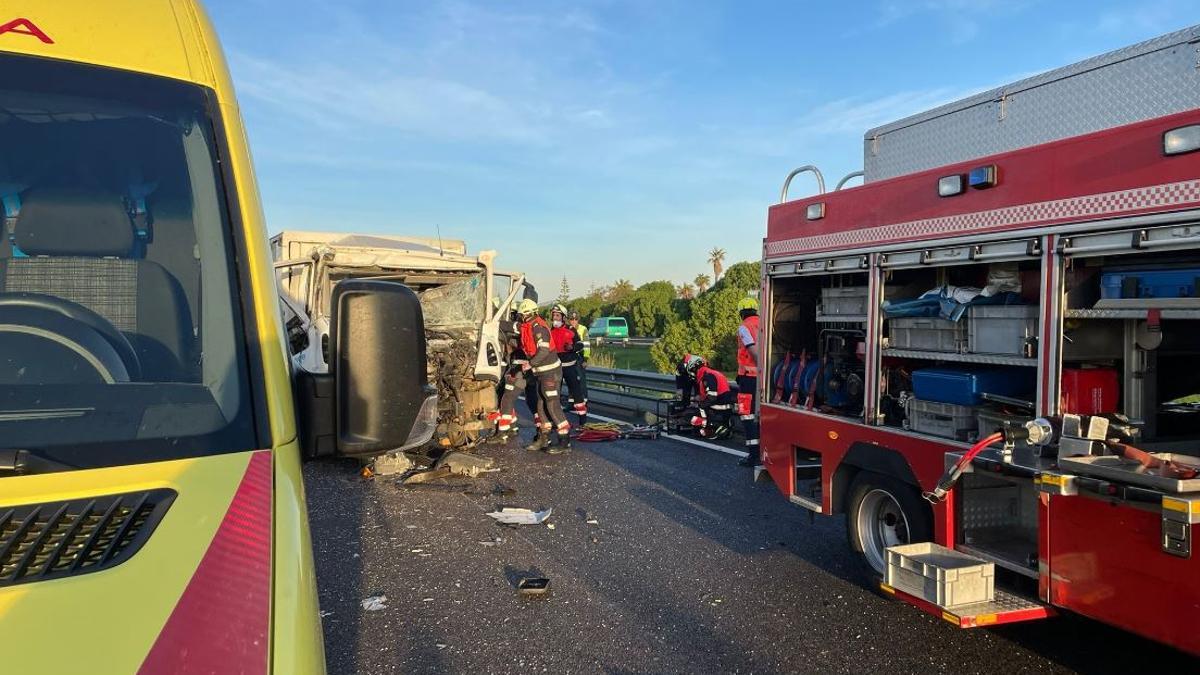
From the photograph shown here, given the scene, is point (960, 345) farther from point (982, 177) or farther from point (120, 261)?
point (120, 261)

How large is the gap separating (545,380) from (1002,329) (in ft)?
22.9

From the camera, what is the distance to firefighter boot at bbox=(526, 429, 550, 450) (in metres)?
10.8

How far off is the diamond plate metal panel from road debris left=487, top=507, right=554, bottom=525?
12.7 feet

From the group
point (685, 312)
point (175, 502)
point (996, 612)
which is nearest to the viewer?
point (175, 502)

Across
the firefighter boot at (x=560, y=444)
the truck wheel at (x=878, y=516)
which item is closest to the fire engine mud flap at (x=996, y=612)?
the truck wheel at (x=878, y=516)

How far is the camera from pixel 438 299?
1136cm

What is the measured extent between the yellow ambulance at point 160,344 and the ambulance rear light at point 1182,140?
326cm

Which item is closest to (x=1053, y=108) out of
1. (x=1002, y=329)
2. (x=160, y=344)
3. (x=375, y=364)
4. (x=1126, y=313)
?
(x=1002, y=329)

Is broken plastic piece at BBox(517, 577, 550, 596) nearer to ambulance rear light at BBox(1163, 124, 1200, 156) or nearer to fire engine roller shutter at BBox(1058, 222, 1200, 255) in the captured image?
fire engine roller shutter at BBox(1058, 222, 1200, 255)

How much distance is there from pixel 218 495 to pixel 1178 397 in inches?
206

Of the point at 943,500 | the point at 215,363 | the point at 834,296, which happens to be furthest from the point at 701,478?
the point at 215,363

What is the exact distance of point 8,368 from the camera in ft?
6.10

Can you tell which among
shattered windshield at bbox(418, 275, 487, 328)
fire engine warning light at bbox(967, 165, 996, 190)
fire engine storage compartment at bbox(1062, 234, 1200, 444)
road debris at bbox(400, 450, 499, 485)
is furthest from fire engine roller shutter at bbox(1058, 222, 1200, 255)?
shattered windshield at bbox(418, 275, 487, 328)

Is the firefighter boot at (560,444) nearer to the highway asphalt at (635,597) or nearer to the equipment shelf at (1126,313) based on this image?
the highway asphalt at (635,597)
